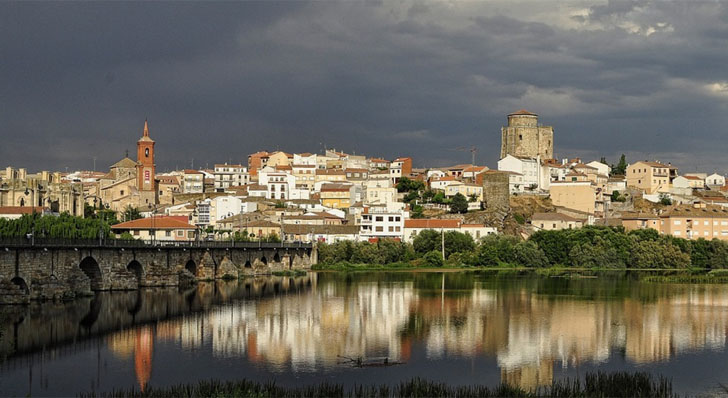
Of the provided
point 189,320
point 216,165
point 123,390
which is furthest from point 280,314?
point 216,165

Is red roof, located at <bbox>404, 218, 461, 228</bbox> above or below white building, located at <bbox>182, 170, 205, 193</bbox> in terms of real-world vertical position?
below

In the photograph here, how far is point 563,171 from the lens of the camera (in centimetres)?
11894

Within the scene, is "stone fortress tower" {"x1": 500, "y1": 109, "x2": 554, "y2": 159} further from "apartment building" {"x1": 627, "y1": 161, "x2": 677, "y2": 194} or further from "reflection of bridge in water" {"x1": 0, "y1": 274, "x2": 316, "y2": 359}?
"reflection of bridge in water" {"x1": 0, "y1": 274, "x2": 316, "y2": 359}

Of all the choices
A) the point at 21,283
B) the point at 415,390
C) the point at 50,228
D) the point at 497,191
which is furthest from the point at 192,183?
the point at 415,390

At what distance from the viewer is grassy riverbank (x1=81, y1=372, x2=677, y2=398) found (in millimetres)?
22562

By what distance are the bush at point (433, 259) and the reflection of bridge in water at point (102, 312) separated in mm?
24035

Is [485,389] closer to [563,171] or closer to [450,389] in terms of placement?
[450,389]

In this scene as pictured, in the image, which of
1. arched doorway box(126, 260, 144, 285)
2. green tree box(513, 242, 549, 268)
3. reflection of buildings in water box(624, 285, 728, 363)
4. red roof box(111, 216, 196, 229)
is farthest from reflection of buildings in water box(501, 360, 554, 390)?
green tree box(513, 242, 549, 268)

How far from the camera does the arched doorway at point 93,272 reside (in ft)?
164

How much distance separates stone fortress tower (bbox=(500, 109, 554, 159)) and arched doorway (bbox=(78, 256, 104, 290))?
84726mm

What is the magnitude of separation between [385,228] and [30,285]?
5099 centimetres

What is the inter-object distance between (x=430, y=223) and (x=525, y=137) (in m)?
41.7

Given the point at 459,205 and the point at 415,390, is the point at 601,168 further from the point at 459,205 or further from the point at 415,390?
the point at 415,390

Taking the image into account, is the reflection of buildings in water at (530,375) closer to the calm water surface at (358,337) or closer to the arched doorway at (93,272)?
the calm water surface at (358,337)
